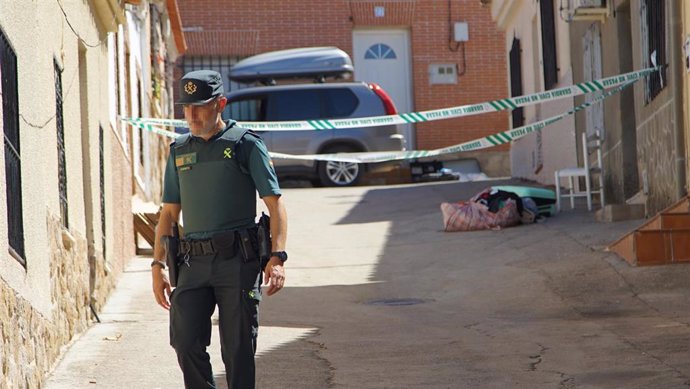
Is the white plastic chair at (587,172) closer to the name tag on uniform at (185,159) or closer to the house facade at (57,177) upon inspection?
the house facade at (57,177)

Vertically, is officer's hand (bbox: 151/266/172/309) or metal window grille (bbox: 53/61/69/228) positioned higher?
metal window grille (bbox: 53/61/69/228)

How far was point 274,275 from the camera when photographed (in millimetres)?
6301

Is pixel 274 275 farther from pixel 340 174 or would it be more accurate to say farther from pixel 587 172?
pixel 340 174

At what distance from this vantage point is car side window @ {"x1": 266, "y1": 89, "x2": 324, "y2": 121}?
84.7ft

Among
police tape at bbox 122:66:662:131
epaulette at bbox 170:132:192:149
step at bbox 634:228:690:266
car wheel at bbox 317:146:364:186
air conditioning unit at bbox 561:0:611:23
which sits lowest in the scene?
step at bbox 634:228:690:266

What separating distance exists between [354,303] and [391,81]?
2090cm

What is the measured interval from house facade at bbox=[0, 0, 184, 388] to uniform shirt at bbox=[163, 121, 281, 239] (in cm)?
110

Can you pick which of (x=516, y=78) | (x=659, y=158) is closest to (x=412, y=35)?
(x=516, y=78)

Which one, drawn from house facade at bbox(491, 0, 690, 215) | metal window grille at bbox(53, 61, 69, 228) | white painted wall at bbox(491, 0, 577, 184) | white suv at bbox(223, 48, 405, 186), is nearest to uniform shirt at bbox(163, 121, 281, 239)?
metal window grille at bbox(53, 61, 69, 228)

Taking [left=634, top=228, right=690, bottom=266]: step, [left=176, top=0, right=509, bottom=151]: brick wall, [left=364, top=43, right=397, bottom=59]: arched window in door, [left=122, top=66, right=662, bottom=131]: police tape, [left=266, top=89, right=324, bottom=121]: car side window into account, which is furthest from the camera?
[left=364, top=43, right=397, bottom=59]: arched window in door

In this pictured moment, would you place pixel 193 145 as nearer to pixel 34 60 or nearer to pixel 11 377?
pixel 11 377

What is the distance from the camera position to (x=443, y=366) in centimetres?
889

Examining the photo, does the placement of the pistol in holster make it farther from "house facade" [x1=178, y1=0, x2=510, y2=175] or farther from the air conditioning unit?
"house facade" [x1=178, y1=0, x2=510, y2=175]

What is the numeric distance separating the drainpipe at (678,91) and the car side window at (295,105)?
42.6 ft
